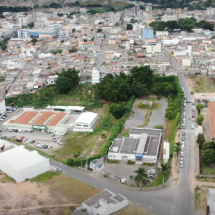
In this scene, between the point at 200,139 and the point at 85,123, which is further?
the point at 85,123

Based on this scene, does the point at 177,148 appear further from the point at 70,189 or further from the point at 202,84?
the point at 202,84

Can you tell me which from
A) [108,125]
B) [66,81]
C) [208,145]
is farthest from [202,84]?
[208,145]

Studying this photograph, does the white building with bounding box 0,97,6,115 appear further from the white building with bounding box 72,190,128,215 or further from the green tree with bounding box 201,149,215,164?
the green tree with bounding box 201,149,215,164

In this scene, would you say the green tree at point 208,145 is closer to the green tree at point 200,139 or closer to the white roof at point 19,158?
the green tree at point 200,139

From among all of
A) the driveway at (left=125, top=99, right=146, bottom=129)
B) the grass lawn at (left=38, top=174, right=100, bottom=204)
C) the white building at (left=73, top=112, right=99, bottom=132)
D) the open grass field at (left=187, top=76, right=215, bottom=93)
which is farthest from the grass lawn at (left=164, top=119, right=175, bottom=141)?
the grass lawn at (left=38, top=174, right=100, bottom=204)

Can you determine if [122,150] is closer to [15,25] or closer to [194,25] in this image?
[194,25]

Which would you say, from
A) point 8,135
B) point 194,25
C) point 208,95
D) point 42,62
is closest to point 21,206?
point 8,135

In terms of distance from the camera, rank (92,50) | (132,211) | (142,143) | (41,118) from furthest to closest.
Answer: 1. (92,50)
2. (41,118)
3. (142,143)
4. (132,211)
